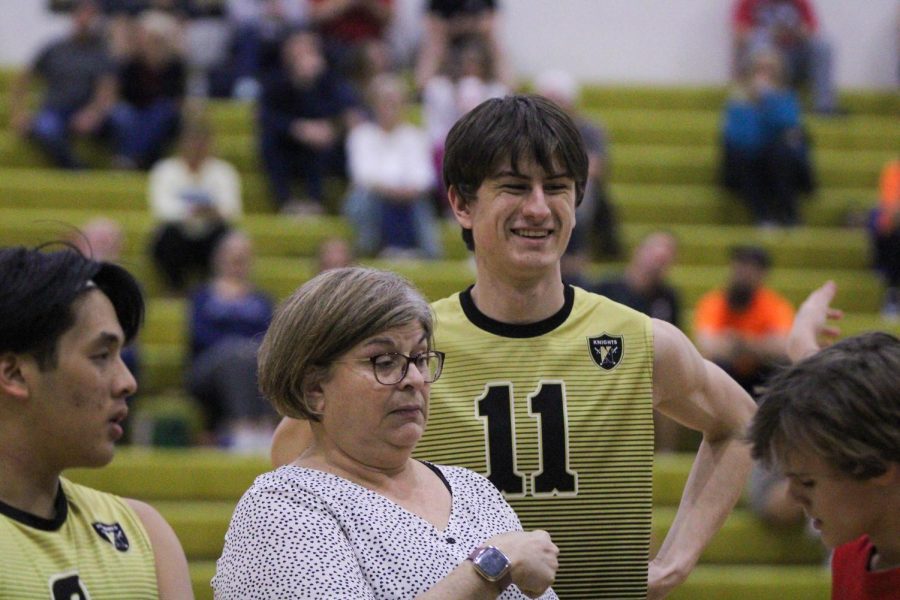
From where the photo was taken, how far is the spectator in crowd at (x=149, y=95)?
10.1m

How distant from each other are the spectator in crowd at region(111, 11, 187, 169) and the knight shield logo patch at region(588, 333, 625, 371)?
7187mm

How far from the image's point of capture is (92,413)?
269 cm

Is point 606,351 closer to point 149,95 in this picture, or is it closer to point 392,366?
point 392,366

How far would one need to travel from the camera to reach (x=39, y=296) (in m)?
2.63

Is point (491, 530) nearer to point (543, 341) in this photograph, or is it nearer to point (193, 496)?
point (543, 341)

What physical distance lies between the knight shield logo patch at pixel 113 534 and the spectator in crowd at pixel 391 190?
6.47m

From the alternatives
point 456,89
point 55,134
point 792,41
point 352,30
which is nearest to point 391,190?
point 456,89

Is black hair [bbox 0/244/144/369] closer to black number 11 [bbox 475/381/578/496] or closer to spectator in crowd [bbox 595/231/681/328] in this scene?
black number 11 [bbox 475/381/578/496]

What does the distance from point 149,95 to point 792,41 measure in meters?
5.26

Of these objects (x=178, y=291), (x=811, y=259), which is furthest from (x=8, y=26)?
(x=811, y=259)

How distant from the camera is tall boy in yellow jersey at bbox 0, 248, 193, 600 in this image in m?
2.62

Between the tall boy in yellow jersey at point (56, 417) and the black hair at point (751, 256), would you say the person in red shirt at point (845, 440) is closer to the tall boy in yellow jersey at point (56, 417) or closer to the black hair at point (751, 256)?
the tall boy in yellow jersey at point (56, 417)

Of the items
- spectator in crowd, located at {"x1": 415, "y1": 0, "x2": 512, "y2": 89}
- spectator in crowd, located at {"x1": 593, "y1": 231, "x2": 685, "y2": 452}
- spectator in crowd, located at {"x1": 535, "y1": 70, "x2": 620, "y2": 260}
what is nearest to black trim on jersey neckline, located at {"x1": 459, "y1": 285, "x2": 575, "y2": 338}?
spectator in crowd, located at {"x1": 593, "y1": 231, "x2": 685, "y2": 452}

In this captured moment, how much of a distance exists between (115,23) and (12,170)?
4.56ft
